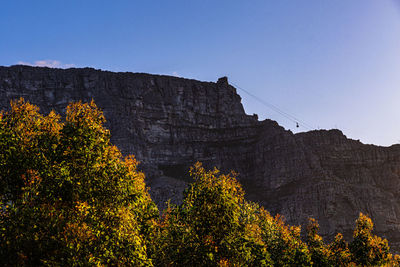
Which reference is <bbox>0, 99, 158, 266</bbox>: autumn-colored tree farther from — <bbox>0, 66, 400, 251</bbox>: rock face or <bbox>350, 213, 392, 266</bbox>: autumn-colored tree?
<bbox>0, 66, 400, 251</bbox>: rock face

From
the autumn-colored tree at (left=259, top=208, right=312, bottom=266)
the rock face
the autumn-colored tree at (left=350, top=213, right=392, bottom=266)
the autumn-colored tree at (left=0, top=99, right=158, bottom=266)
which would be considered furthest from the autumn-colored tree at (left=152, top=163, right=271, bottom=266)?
the rock face

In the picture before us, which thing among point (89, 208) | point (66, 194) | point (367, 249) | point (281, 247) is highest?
point (66, 194)

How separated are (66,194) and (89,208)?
2.36 m

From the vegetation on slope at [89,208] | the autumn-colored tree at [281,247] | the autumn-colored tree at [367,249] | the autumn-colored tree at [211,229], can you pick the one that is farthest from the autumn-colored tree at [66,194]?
the autumn-colored tree at [367,249]

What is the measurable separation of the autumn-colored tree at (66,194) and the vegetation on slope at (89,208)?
57mm

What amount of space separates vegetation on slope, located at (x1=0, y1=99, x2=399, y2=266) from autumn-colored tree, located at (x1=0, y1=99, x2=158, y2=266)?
2.2 inches

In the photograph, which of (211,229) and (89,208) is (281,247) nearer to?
(211,229)

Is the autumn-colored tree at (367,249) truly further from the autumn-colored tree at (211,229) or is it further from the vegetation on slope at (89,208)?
the autumn-colored tree at (211,229)

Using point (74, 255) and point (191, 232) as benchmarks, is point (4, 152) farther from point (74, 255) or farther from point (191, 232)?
point (191, 232)

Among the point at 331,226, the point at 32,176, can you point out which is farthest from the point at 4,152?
the point at 331,226

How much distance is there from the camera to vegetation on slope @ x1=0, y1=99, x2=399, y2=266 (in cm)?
2227

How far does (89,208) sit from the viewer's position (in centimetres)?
2273

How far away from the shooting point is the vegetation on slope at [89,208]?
73.0 ft

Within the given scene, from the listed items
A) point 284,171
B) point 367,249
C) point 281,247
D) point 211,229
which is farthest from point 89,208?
point 284,171
